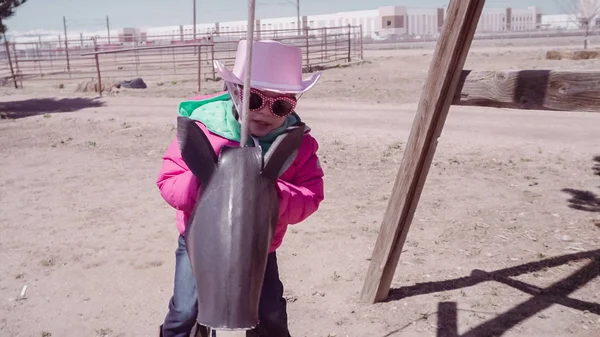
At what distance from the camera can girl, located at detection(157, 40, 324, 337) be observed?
1728 mm

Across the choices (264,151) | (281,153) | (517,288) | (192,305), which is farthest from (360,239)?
(281,153)

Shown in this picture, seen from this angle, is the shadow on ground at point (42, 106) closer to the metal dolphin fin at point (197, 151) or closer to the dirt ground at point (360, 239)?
the dirt ground at point (360, 239)

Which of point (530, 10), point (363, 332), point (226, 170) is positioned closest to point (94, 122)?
point (363, 332)

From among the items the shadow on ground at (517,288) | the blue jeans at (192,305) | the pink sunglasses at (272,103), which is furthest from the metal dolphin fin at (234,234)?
the shadow on ground at (517,288)

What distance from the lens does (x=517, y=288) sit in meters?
3.63

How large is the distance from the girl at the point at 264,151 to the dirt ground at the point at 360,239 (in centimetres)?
120

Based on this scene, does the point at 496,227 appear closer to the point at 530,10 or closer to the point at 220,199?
the point at 220,199

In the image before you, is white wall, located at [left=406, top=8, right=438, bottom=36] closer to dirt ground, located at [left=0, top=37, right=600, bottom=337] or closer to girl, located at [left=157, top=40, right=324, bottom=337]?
dirt ground, located at [left=0, top=37, right=600, bottom=337]

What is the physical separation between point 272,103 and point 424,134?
134 centimetres

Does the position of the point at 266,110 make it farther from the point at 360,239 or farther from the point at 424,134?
the point at 360,239

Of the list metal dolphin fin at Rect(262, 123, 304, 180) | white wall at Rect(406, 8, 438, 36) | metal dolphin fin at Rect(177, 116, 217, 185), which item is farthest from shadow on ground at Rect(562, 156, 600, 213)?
white wall at Rect(406, 8, 438, 36)

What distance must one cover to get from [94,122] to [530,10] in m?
101

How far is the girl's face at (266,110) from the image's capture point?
1830 millimetres

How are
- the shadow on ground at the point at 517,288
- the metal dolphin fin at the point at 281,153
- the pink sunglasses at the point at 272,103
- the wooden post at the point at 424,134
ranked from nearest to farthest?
the metal dolphin fin at the point at 281,153 < the pink sunglasses at the point at 272,103 < the wooden post at the point at 424,134 < the shadow on ground at the point at 517,288
